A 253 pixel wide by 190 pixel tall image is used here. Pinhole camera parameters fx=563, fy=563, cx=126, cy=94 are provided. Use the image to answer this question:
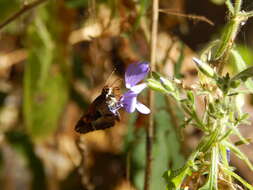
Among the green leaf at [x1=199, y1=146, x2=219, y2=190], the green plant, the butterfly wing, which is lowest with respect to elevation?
the green leaf at [x1=199, y1=146, x2=219, y2=190]

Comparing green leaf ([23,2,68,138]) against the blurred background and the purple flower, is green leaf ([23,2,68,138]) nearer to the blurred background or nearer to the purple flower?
the blurred background

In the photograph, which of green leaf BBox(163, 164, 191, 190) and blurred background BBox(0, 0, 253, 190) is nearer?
green leaf BBox(163, 164, 191, 190)

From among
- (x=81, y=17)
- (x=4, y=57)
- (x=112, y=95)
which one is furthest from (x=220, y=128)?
(x=4, y=57)

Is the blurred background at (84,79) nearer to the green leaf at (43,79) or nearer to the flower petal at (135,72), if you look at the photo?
the green leaf at (43,79)

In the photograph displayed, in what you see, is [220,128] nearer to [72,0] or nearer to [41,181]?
[72,0]

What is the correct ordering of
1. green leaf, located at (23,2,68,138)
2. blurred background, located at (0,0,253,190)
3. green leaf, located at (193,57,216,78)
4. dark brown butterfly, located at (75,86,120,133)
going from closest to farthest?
1. green leaf, located at (193,57,216,78)
2. dark brown butterfly, located at (75,86,120,133)
3. blurred background, located at (0,0,253,190)
4. green leaf, located at (23,2,68,138)

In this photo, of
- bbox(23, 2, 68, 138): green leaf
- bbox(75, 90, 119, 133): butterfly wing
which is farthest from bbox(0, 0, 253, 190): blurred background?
bbox(75, 90, 119, 133): butterfly wing

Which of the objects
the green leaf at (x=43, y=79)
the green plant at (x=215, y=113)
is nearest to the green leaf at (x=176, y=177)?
the green plant at (x=215, y=113)

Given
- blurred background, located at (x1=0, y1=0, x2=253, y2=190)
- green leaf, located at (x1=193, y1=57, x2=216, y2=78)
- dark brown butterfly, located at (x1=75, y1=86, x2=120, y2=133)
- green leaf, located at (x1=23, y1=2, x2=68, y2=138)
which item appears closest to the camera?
green leaf, located at (x1=193, y1=57, x2=216, y2=78)
